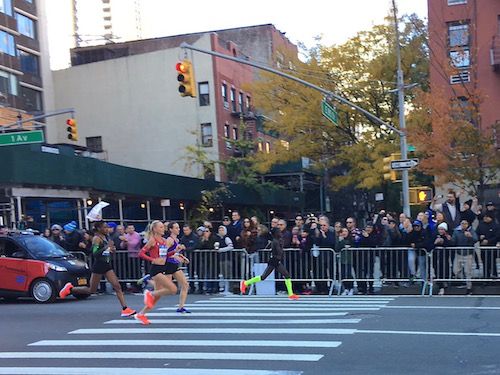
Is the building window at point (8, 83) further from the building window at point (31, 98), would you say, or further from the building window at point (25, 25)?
the building window at point (25, 25)

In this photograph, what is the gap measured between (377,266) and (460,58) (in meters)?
10.9

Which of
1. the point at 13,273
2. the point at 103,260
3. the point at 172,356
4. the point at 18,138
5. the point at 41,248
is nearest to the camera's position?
the point at 172,356

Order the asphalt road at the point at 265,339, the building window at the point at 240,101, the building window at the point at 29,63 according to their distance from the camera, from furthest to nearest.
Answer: the building window at the point at 240,101 → the building window at the point at 29,63 → the asphalt road at the point at 265,339

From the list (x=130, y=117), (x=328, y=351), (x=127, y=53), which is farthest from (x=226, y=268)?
(x=127, y=53)

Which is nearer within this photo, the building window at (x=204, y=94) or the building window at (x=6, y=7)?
the building window at (x=6, y=7)

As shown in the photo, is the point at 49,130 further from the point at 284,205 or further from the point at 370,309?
the point at 370,309

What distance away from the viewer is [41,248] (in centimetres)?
1508

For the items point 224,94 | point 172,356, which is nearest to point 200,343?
point 172,356

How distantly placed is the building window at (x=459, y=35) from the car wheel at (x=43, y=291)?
16.5 m

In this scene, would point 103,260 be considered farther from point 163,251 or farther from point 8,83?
point 8,83

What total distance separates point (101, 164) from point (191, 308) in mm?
14280

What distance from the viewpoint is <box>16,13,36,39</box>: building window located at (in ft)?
149

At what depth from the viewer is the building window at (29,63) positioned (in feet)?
150

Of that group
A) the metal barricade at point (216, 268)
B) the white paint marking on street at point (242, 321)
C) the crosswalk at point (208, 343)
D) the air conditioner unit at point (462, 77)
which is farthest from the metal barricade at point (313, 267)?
the air conditioner unit at point (462, 77)
